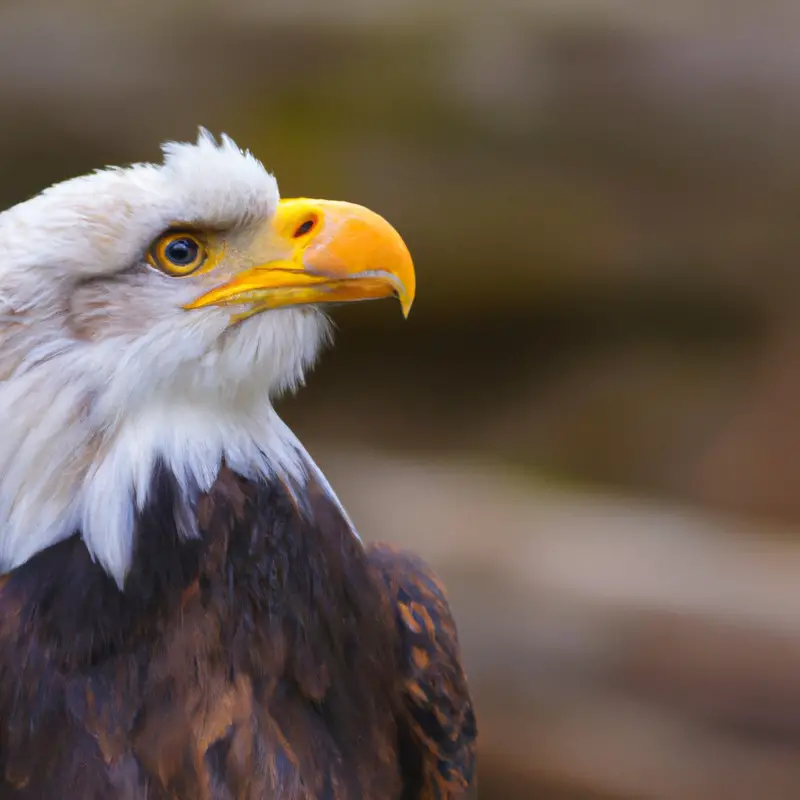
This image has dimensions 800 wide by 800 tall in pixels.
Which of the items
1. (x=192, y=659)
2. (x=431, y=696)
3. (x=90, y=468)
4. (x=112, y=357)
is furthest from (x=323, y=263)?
(x=431, y=696)

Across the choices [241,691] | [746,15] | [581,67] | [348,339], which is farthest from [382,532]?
[241,691]

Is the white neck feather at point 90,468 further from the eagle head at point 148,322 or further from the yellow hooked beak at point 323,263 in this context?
the yellow hooked beak at point 323,263

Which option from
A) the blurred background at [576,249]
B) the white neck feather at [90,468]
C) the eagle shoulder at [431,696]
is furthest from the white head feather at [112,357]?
the blurred background at [576,249]

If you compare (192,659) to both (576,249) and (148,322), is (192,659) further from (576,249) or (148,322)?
(576,249)

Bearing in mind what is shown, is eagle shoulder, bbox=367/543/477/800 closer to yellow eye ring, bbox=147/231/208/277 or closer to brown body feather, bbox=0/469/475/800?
brown body feather, bbox=0/469/475/800

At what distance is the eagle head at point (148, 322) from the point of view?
1376mm

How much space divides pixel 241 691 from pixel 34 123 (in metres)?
2.95

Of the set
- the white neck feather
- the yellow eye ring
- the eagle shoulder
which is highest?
the yellow eye ring

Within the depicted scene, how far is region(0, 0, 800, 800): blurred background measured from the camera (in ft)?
11.9

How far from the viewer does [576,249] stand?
4008 millimetres

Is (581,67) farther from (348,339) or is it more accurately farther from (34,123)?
(34,123)

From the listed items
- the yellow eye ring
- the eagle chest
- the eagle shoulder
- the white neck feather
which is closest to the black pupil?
the yellow eye ring

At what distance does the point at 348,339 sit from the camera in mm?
4395

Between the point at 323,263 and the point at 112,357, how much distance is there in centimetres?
33
